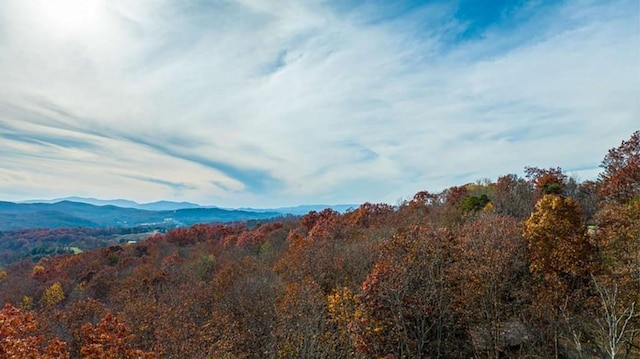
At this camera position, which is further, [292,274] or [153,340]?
[292,274]

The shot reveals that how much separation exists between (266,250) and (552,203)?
48.4 metres

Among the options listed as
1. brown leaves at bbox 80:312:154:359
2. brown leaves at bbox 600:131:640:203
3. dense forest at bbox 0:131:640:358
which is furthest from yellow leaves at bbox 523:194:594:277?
brown leaves at bbox 80:312:154:359

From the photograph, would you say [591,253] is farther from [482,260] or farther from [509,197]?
[509,197]

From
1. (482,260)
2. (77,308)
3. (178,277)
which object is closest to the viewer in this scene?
(482,260)

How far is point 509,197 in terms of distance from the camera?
58.6 meters

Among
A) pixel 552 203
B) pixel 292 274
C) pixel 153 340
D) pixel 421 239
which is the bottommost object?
pixel 153 340

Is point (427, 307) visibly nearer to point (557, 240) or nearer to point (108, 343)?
point (557, 240)

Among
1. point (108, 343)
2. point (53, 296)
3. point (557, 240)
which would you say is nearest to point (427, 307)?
point (557, 240)

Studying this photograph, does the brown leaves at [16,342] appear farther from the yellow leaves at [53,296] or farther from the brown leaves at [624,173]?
the yellow leaves at [53,296]

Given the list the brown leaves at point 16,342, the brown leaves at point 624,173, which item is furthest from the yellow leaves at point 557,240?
the brown leaves at point 16,342

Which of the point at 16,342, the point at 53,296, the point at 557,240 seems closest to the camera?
the point at 16,342

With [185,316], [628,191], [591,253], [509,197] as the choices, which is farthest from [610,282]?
[509,197]

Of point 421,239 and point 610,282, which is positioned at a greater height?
point 421,239

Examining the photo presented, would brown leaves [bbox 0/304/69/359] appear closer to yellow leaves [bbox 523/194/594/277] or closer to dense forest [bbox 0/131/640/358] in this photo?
dense forest [bbox 0/131/640/358]
